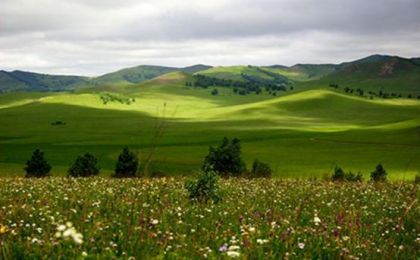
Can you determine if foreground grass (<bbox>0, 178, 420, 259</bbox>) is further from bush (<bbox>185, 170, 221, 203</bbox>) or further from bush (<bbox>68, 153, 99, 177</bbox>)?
bush (<bbox>68, 153, 99, 177</bbox>)

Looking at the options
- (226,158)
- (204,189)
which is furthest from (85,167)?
(204,189)

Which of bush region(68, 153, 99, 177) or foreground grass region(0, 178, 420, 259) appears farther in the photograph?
bush region(68, 153, 99, 177)

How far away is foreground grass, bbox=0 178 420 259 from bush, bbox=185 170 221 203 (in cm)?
37

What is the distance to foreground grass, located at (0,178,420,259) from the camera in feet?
23.5

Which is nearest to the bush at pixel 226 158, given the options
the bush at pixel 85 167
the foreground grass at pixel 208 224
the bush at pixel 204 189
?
the bush at pixel 85 167

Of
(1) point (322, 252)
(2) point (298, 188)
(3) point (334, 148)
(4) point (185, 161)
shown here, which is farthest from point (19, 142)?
(1) point (322, 252)

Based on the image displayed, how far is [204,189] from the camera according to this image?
1484cm

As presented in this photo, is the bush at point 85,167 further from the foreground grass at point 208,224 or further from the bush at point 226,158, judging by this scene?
the foreground grass at point 208,224

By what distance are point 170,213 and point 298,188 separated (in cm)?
814

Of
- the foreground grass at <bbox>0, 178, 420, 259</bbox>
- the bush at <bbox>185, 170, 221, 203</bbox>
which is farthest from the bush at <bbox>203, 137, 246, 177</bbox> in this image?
the bush at <bbox>185, 170, 221, 203</bbox>

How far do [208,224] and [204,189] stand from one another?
Answer: 4.39 metres

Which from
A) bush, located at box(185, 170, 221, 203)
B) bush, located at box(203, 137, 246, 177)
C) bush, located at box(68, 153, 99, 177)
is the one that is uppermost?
bush, located at box(185, 170, 221, 203)

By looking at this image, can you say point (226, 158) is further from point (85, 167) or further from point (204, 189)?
point (204, 189)

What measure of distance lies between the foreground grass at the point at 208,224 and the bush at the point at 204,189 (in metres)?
0.37
